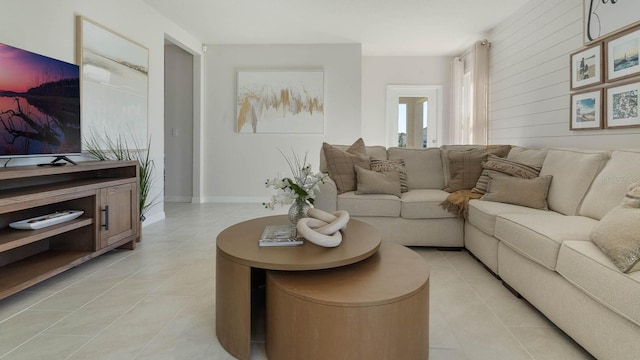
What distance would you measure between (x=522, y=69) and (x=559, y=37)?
67cm

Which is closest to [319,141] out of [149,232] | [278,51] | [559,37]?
[278,51]

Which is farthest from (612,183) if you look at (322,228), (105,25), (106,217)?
(105,25)

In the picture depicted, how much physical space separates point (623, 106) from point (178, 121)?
18.3 feet

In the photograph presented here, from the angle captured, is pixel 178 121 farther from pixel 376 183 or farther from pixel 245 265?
pixel 245 265

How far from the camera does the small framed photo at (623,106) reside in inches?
95.8

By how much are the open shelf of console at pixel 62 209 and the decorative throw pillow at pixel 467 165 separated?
116 inches

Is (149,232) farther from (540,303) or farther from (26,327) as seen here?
(540,303)

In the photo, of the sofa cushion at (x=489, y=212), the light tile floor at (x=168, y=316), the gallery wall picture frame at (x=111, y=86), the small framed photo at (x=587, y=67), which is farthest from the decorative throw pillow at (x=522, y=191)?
the gallery wall picture frame at (x=111, y=86)

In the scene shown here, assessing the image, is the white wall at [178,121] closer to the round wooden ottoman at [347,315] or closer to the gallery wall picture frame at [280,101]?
the gallery wall picture frame at [280,101]

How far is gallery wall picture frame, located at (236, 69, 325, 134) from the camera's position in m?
5.57

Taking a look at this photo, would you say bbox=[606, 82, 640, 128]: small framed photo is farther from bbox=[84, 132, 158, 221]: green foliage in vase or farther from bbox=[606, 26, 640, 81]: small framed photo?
bbox=[84, 132, 158, 221]: green foliage in vase

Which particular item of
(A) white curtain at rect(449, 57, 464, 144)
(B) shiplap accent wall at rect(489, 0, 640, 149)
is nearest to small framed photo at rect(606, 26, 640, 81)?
(B) shiplap accent wall at rect(489, 0, 640, 149)

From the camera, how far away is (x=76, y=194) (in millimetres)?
2396

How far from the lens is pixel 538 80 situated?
3.64 metres
